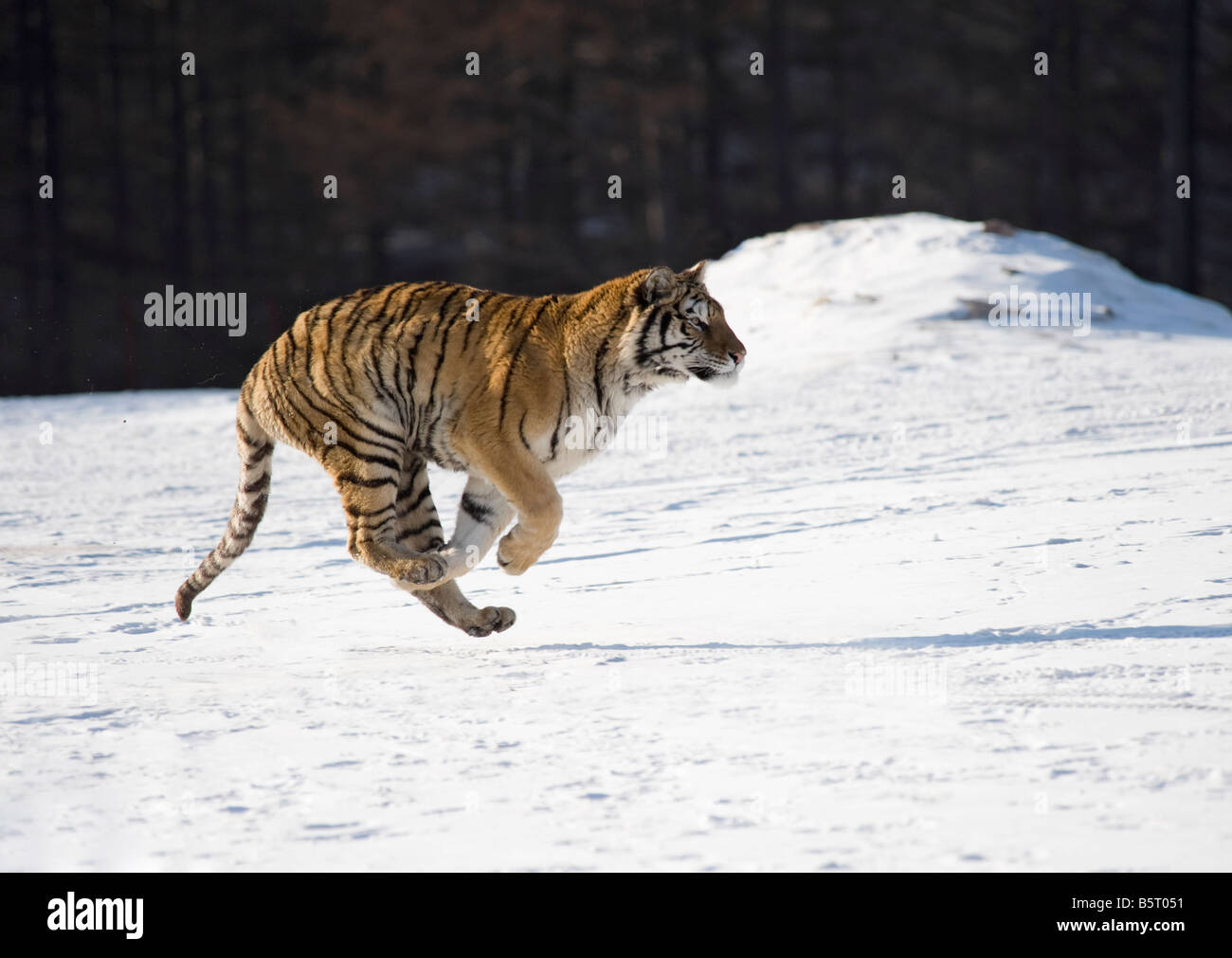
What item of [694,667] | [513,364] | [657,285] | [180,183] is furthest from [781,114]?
[694,667]

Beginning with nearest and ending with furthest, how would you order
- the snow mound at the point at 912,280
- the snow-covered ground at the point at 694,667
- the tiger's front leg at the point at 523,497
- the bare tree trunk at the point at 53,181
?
the snow-covered ground at the point at 694,667, the tiger's front leg at the point at 523,497, the snow mound at the point at 912,280, the bare tree trunk at the point at 53,181

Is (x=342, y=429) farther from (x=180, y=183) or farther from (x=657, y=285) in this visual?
(x=180, y=183)

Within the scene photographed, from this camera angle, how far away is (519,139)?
1110 inches

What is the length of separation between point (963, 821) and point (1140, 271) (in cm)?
2823

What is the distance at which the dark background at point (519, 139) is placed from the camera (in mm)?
26484

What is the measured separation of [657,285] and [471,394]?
857 mm

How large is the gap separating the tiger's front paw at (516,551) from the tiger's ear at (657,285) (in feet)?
3.54

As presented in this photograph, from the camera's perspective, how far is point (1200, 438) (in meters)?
9.24

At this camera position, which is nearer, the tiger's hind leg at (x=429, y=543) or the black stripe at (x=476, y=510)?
the tiger's hind leg at (x=429, y=543)

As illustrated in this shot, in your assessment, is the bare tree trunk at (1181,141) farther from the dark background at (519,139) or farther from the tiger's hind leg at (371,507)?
the tiger's hind leg at (371,507)

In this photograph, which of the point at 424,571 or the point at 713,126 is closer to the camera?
the point at 424,571

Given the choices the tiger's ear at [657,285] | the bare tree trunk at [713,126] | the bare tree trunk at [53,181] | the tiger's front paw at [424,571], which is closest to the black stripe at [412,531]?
the tiger's front paw at [424,571]

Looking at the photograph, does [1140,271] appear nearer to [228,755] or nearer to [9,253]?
[9,253]
